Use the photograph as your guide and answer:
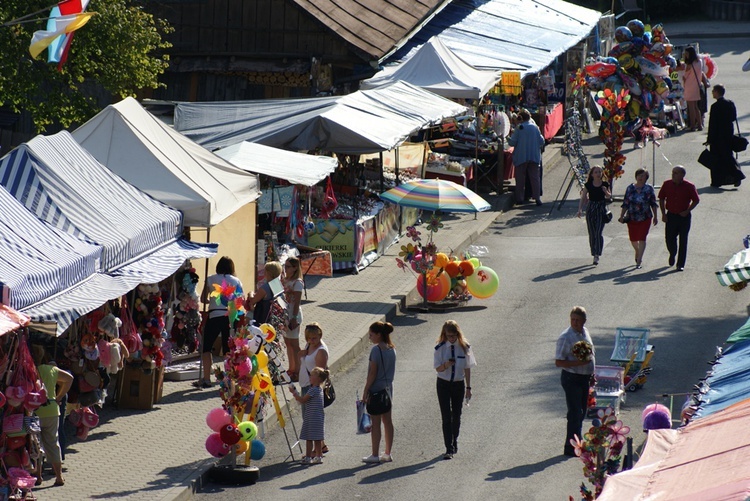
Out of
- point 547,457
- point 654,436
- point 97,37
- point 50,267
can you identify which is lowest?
point 547,457

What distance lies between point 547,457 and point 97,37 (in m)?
11.5

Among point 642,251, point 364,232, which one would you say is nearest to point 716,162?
point 642,251

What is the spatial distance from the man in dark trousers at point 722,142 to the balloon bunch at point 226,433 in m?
16.0

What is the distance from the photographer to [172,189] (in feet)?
47.1

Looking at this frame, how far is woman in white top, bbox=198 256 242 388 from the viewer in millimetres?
14336

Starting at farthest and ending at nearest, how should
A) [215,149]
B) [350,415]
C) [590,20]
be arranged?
[590,20] → [215,149] → [350,415]

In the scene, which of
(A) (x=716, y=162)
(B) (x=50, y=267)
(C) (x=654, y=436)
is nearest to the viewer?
(C) (x=654, y=436)

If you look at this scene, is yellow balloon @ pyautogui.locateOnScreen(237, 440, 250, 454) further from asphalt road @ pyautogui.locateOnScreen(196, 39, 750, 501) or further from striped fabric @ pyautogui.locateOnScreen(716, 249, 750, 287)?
striped fabric @ pyautogui.locateOnScreen(716, 249, 750, 287)

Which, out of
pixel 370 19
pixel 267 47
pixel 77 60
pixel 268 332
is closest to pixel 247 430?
pixel 268 332

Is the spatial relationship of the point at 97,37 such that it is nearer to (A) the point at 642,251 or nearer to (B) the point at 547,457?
(A) the point at 642,251

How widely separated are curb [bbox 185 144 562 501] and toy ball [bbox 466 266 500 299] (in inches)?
39.9

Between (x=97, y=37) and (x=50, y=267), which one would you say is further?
(x=97, y=37)

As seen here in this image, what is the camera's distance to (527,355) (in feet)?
51.6

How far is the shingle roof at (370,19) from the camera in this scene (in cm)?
2445
